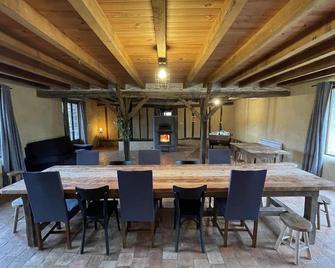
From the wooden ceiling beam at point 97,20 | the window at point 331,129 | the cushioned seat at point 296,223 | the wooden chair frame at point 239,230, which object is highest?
the wooden ceiling beam at point 97,20

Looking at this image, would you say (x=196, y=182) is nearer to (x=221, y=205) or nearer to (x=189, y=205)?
(x=189, y=205)

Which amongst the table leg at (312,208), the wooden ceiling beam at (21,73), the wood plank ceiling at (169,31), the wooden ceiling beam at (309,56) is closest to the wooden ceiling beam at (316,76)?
the wood plank ceiling at (169,31)

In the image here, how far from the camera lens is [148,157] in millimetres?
3594

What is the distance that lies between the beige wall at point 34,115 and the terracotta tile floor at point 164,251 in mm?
2800

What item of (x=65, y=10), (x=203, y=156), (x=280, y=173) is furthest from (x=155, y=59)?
(x=203, y=156)

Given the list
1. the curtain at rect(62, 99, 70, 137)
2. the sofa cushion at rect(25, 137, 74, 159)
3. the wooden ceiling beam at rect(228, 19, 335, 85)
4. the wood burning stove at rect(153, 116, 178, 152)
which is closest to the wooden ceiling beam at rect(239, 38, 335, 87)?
the wooden ceiling beam at rect(228, 19, 335, 85)

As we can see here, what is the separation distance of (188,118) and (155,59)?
815 centimetres

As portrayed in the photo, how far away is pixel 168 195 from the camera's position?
2.36 metres

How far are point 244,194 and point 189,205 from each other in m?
0.68

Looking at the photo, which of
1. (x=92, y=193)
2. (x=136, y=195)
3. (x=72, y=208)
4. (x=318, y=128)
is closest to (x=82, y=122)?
(x=72, y=208)

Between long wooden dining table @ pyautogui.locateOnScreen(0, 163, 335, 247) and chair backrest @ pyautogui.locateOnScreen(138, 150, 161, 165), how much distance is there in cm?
48

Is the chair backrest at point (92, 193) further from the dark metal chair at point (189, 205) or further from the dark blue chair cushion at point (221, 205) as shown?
the dark blue chair cushion at point (221, 205)

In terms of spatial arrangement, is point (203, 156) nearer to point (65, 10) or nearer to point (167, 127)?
point (167, 127)

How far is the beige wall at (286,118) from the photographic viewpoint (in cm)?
499
